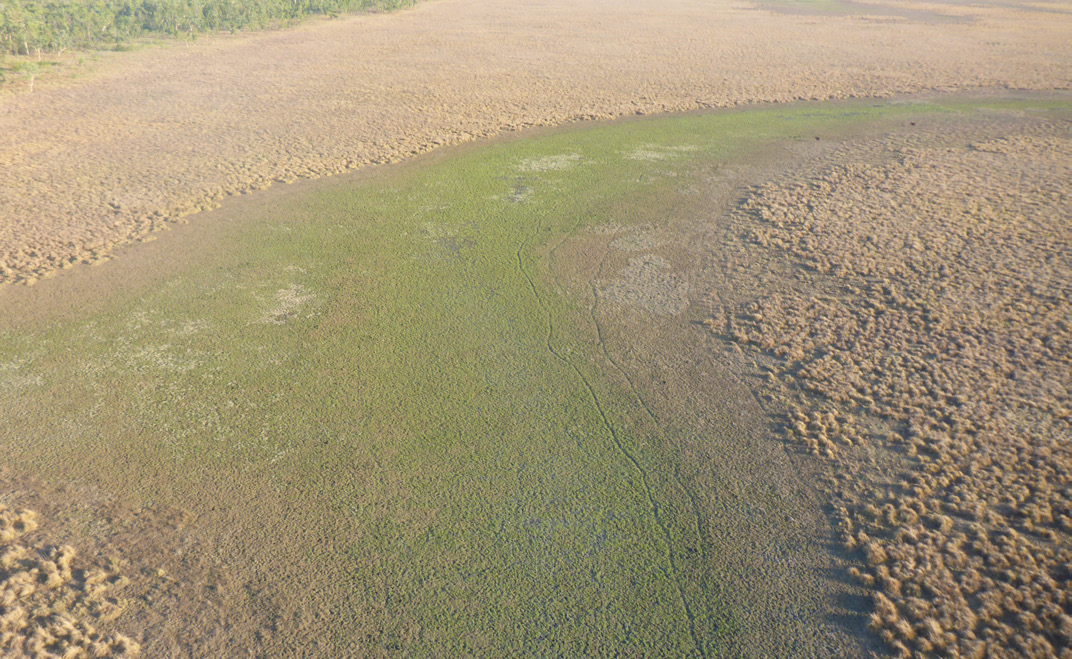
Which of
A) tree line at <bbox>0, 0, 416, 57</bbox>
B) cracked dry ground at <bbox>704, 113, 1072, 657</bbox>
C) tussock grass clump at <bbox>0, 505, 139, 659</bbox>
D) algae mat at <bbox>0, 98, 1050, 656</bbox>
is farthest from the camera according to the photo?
tree line at <bbox>0, 0, 416, 57</bbox>

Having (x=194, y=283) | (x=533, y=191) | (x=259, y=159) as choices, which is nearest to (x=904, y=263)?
(x=533, y=191)

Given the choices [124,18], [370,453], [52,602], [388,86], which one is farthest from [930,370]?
[124,18]

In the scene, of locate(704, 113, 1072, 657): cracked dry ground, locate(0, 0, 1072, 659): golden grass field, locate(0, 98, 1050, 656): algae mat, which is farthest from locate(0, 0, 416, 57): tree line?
locate(704, 113, 1072, 657): cracked dry ground

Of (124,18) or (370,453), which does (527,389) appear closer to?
(370,453)

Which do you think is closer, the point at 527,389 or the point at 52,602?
the point at 52,602

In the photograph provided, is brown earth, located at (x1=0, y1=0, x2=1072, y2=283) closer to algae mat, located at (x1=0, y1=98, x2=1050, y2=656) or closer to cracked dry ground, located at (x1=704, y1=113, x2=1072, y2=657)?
algae mat, located at (x1=0, y1=98, x2=1050, y2=656)

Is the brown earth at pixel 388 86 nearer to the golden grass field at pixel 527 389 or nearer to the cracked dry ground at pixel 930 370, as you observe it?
the golden grass field at pixel 527 389
